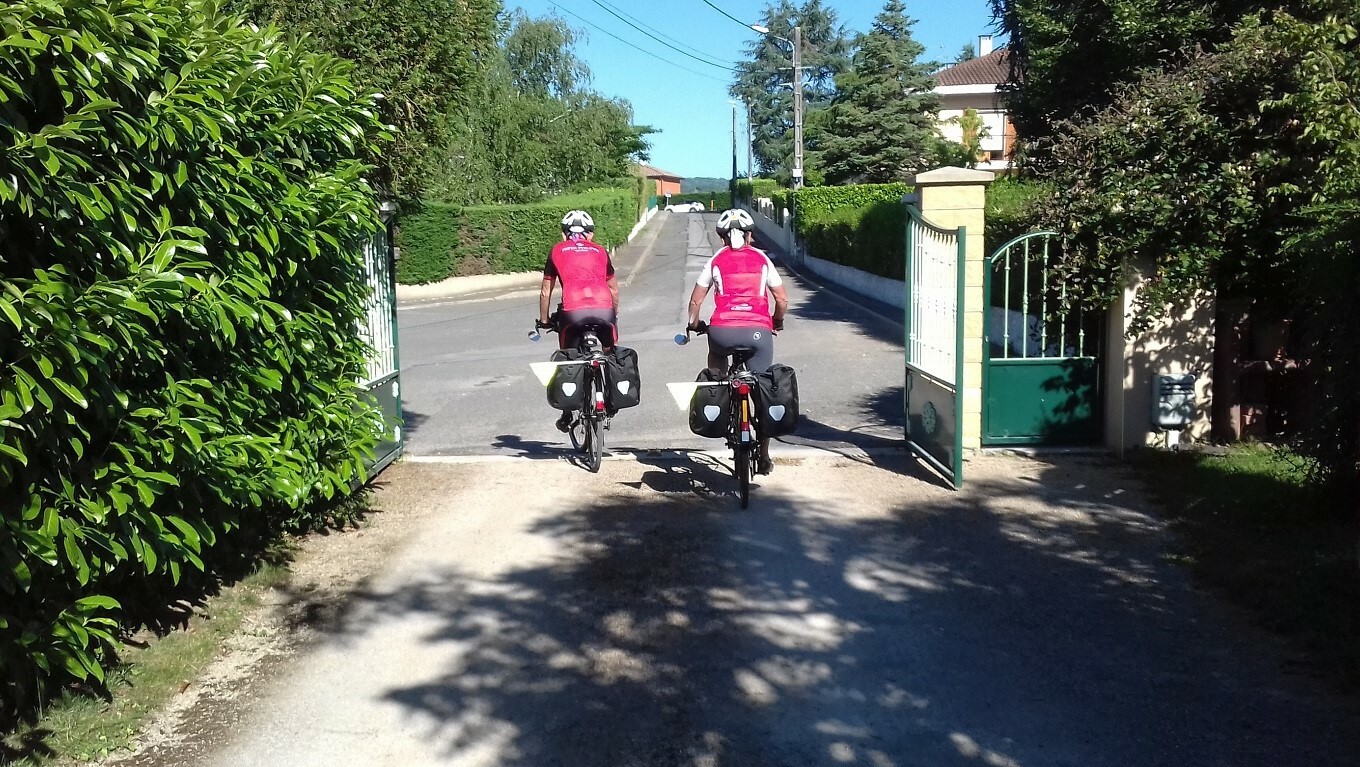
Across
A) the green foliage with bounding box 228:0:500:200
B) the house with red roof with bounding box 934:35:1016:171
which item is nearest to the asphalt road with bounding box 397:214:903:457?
the green foliage with bounding box 228:0:500:200

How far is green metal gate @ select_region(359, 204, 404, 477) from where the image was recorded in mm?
8397

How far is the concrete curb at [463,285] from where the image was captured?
33.4 m

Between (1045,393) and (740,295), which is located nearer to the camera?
(740,295)

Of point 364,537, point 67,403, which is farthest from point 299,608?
point 67,403

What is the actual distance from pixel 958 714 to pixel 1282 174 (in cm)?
554

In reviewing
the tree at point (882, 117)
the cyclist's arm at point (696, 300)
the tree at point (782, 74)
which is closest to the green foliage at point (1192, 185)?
the cyclist's arm at point (696, 300)

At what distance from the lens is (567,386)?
900 centimetres

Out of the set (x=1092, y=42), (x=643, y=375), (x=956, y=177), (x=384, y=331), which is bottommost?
(x=643, y=375)

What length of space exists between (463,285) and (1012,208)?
83.6 ft

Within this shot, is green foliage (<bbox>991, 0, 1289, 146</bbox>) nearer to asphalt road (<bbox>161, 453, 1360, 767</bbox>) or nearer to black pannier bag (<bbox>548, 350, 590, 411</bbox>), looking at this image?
black pannier bag (<bbox>548, 350, 590, 411</bbox>)

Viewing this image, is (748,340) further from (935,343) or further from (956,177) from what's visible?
(956,177)

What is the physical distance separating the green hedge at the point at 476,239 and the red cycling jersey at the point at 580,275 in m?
24.2

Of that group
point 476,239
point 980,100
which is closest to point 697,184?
point 980,100

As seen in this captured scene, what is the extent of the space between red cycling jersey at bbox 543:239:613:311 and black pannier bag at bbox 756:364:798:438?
5.80 ft
